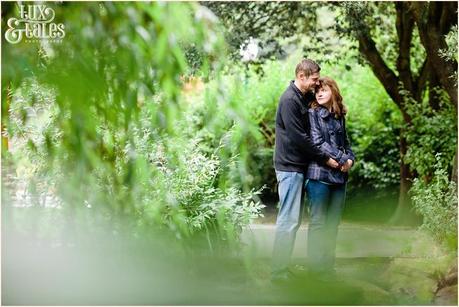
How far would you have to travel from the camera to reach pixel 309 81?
12.3 ft

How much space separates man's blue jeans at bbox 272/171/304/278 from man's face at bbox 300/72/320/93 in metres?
0.45

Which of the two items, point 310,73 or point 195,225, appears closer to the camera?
point 310,73

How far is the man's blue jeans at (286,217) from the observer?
3781 millimetres

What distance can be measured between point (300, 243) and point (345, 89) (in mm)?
3033

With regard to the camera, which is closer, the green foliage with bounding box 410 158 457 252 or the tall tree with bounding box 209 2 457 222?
the green foliage with bounding box 410 158 457 252

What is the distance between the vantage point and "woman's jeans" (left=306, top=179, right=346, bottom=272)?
382 centimetres

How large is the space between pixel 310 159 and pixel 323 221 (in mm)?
351

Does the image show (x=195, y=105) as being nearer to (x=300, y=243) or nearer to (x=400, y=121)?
(x=400, y=121)

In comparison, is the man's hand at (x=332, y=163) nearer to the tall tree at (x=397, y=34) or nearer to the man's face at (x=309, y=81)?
the man's face at (x=309, y=81)

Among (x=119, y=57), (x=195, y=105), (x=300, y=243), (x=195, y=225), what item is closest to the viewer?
(x=119, y=57)

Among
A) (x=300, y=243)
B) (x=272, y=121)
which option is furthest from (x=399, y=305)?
(x=272, y=121)

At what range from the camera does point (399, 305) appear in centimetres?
371

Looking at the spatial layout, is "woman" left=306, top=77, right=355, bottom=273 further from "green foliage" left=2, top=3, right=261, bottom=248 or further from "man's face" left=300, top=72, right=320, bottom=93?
"green foliage" left=2, top=3, right=261, bottom=248

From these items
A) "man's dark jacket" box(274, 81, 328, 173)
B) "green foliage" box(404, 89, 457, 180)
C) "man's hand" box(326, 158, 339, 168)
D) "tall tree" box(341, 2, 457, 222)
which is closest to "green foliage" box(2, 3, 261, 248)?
"man's dark jacket" box(274, 81, 328, 173)
